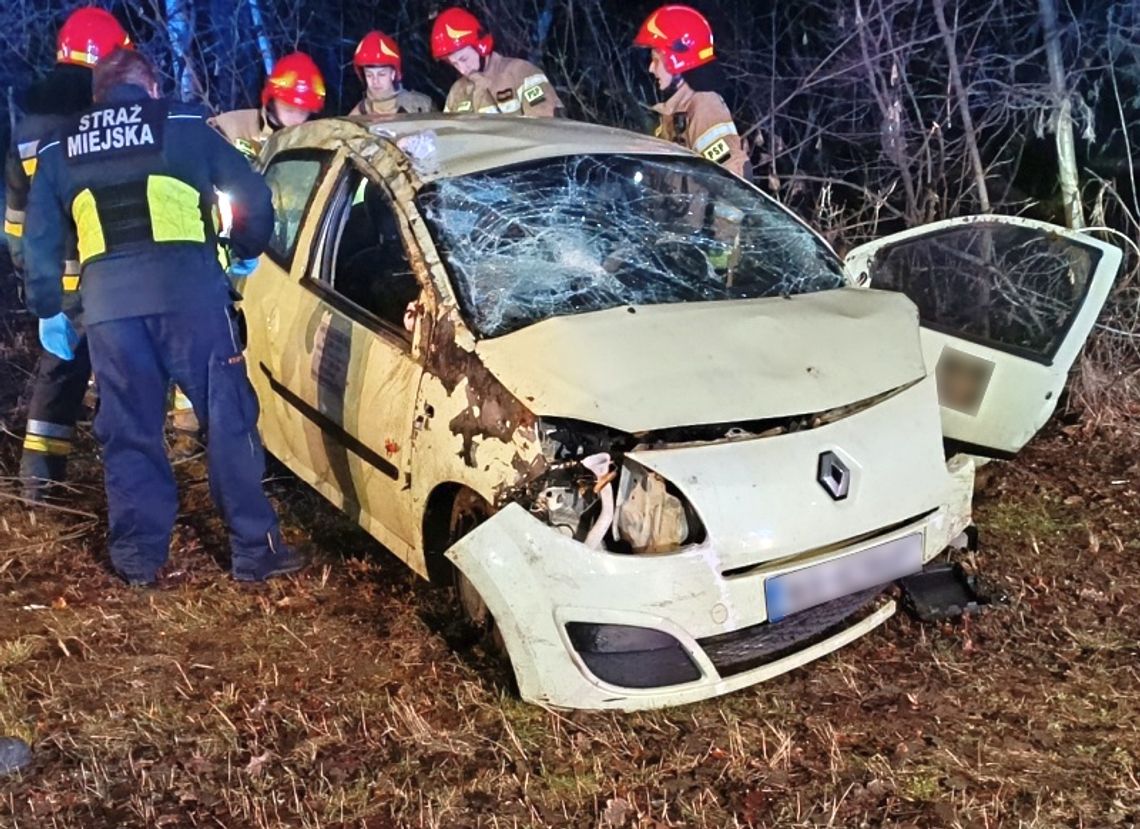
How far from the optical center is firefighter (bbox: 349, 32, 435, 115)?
661cm

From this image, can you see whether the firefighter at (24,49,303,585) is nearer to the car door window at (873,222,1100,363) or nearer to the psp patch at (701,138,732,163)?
the psp patch at (701,138,732,163)

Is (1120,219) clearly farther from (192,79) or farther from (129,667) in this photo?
(192,79)

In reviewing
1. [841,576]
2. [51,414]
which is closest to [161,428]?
[51,414]

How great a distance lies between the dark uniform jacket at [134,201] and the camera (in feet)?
12.3

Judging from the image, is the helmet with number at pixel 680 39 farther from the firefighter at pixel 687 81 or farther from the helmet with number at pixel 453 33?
the helmet with number at pixel 453 33

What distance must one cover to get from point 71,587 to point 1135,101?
5791 mm

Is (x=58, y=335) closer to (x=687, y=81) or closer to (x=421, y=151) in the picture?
(x=421, y=151)

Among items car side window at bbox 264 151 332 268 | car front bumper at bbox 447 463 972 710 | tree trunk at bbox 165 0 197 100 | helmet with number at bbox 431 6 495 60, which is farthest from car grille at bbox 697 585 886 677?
tree trunk at bbox 165 0 197 100

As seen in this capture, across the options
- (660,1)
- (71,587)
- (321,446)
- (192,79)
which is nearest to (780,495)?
(321,446)

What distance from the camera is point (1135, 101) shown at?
20.6ft

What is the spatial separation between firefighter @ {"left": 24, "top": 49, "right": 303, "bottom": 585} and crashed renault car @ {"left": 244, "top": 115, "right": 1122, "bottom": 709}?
0.29m

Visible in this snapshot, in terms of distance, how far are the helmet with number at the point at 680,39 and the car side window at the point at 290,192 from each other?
2021 millimetres

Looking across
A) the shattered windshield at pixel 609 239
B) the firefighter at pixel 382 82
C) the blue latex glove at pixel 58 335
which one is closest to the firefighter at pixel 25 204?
the blue latex glove at pixel 58 335

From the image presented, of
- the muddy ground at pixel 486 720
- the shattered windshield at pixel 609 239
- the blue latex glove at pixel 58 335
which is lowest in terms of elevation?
the muddy ground at pixel 486 720
